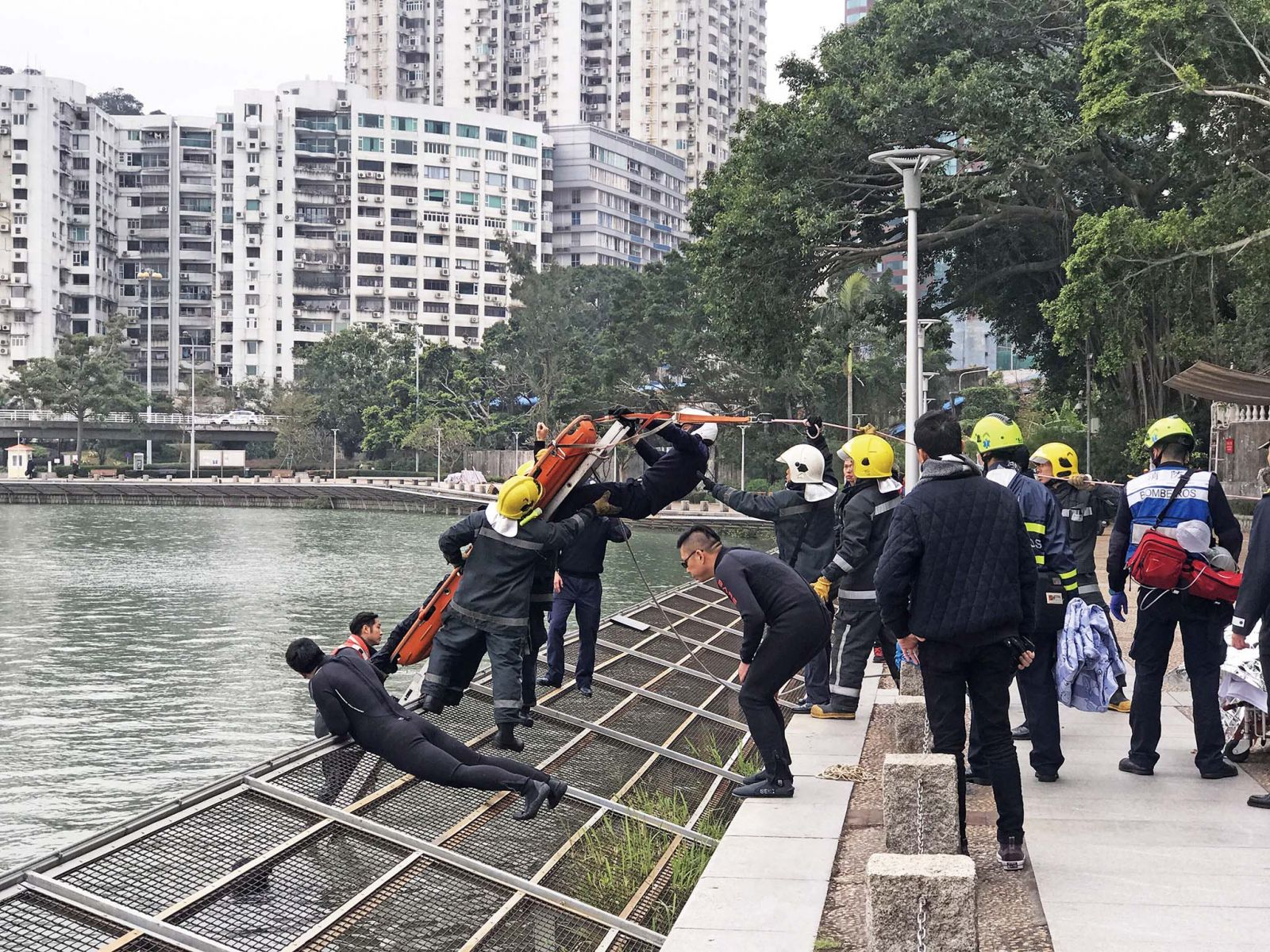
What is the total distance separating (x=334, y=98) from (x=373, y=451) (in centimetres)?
3954

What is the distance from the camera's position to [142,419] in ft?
330

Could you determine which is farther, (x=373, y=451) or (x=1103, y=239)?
(x=373, y=451)

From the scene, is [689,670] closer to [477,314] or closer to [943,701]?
[943,701]

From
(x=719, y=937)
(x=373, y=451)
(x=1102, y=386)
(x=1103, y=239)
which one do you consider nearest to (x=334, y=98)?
(x=373, y=451)

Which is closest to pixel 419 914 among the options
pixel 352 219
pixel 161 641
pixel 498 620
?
pixel 498 620

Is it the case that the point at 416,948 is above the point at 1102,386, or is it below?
below

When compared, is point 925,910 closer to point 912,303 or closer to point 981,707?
point 981,707

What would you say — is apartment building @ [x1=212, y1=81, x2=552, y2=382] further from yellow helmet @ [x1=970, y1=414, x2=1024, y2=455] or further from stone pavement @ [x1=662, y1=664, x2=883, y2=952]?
stone pavement @ [x1=662, y1=664, x2=883, y2=952]

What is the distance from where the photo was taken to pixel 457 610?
940cm

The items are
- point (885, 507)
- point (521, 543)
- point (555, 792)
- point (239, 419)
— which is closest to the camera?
point (555, 792)

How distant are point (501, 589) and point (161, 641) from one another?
63.7 ft

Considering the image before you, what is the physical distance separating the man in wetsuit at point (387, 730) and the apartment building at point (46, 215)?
371ft

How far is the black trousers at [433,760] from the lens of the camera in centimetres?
781

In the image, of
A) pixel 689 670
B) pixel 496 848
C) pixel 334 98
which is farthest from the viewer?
pixel 334 98
